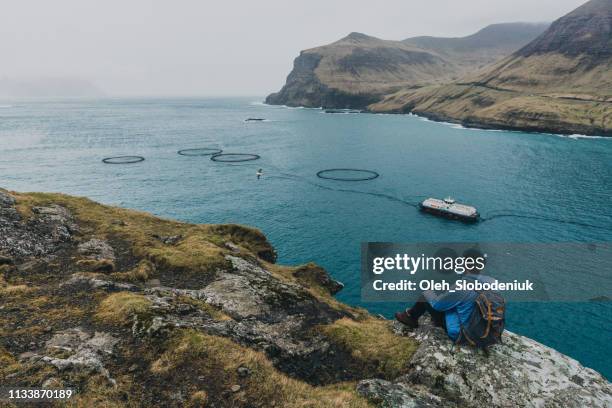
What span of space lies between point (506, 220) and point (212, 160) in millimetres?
106544

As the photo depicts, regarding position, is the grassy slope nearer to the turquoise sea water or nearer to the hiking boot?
the hiking boot

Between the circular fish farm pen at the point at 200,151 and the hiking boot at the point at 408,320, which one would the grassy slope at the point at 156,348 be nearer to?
the hiking boot at the point at 408,320

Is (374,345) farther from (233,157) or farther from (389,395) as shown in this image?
(233,157)

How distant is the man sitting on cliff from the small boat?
7016 cm

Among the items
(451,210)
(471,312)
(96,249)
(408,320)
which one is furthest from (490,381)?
(451,210)

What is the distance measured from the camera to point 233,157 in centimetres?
14550

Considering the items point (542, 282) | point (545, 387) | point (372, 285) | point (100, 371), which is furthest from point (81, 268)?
point (542, 282)

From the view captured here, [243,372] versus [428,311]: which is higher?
[428,311]

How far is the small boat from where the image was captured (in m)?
79.1

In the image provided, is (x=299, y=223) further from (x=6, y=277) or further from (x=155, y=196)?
(x=6, y=277)

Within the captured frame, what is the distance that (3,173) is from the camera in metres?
117

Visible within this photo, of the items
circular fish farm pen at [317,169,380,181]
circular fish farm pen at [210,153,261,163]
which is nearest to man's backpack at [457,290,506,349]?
circular fish farm pen at [317,169,380,181]

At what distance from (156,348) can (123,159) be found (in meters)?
147

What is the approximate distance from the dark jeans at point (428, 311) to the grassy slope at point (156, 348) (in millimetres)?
1373
